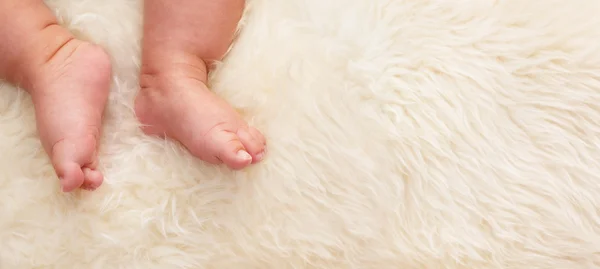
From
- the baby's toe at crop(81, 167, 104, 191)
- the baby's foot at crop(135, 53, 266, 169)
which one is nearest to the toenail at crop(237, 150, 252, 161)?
the baby's foot at crop(135, 53, 266, 169)

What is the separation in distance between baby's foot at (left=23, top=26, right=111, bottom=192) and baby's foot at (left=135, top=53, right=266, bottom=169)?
0.14 feet

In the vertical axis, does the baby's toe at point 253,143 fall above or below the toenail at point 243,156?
above

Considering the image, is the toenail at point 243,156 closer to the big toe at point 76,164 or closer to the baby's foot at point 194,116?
the baby's foot at point 194,116

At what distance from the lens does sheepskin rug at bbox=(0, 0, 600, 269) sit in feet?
1.68

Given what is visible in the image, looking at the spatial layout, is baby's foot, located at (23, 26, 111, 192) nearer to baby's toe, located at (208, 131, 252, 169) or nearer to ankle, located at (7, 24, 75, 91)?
ankle, located at (7, 24, 75, 91)

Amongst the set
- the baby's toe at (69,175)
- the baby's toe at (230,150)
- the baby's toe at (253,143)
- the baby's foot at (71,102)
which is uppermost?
the baby's toe at (253,143)

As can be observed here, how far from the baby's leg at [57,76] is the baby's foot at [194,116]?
44mm

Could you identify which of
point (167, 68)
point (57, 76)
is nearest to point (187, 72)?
point (167, 68)

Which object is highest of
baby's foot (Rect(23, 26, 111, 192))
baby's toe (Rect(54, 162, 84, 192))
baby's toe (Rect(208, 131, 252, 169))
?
baby's toe (Rect(208, 131, 252, 169))

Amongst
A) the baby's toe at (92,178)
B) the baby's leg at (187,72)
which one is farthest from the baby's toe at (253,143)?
the baby's toe at (92,178)

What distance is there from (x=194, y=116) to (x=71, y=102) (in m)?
0.12

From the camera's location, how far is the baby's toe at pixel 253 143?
0.51 meters

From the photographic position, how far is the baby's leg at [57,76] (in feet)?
1.69

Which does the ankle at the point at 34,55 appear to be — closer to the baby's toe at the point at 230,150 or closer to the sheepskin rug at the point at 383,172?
the sheepskin rug at the point at 383,172
